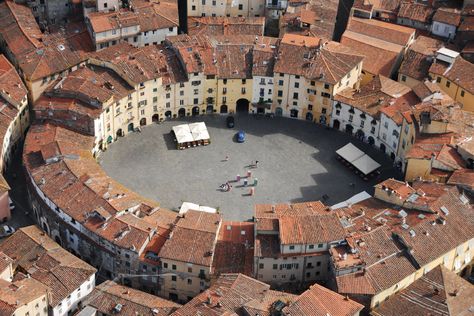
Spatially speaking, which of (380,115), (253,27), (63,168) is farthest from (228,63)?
(63,168)

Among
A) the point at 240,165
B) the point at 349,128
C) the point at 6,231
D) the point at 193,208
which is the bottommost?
the point at 6,231

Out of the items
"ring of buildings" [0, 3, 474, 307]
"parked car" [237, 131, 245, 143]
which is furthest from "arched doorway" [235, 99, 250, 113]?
"parked car" [237, 131, 245, 143]

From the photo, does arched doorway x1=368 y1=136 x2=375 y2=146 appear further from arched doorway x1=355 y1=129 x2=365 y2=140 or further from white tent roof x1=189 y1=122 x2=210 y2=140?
white tent roof x1=189 y1=122 x2=210 y2=140

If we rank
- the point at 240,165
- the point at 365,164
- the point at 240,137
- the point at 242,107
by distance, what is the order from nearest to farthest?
1. the point at 365,164
2. the point at 240,165
3. the point at 240,137
4. the point at 242,107

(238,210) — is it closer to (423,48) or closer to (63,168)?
(63,168)

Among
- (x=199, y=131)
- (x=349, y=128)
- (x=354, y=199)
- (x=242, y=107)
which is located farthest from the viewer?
(x=242, y=107)

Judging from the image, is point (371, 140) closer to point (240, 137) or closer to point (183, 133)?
point (240, 137)

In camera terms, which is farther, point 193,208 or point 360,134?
point 360,134

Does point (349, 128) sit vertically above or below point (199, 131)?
below

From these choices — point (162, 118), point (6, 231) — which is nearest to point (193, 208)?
point (162, 118)
